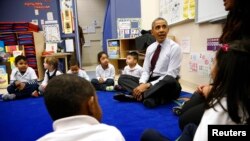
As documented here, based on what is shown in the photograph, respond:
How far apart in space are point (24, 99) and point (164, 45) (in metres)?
1.73

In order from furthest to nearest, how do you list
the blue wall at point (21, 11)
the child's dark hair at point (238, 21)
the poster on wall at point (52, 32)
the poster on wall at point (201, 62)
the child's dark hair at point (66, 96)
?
1. the poster on wall at point (52, 32)
2. the blue wall at point (21, 11)
3. the poster on wall at point (201, 62)
4. the child's dark hair at point (238, 21)
5. the child's dark hair at point (66, 96)

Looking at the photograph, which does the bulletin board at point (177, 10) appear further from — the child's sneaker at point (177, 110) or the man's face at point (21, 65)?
the man's face at point (21, 65)

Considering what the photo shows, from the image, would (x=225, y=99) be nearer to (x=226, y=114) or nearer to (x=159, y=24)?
(x=226, y=114)

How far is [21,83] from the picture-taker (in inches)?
105

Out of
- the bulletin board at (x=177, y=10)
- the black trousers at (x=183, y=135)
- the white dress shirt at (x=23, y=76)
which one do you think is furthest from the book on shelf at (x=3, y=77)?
the black trousers at (x=183, y=135)

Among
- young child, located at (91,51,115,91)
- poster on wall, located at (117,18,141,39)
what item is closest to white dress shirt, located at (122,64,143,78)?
young child, located at (91,51,115,91)

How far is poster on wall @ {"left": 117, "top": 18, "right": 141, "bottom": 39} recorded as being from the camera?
14.0ft

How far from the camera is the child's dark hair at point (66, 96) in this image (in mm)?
637

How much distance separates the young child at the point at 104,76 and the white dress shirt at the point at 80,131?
222 centimetres

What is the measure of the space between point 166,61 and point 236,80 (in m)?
1.60

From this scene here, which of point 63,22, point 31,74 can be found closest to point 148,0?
point 63,22

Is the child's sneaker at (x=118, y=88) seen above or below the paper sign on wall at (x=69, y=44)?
below

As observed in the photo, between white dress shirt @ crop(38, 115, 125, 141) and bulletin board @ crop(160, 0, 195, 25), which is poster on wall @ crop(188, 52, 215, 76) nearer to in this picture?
bulletin board @ crop(160, 0, 195, 25)

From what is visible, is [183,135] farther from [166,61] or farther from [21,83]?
[21,83]
